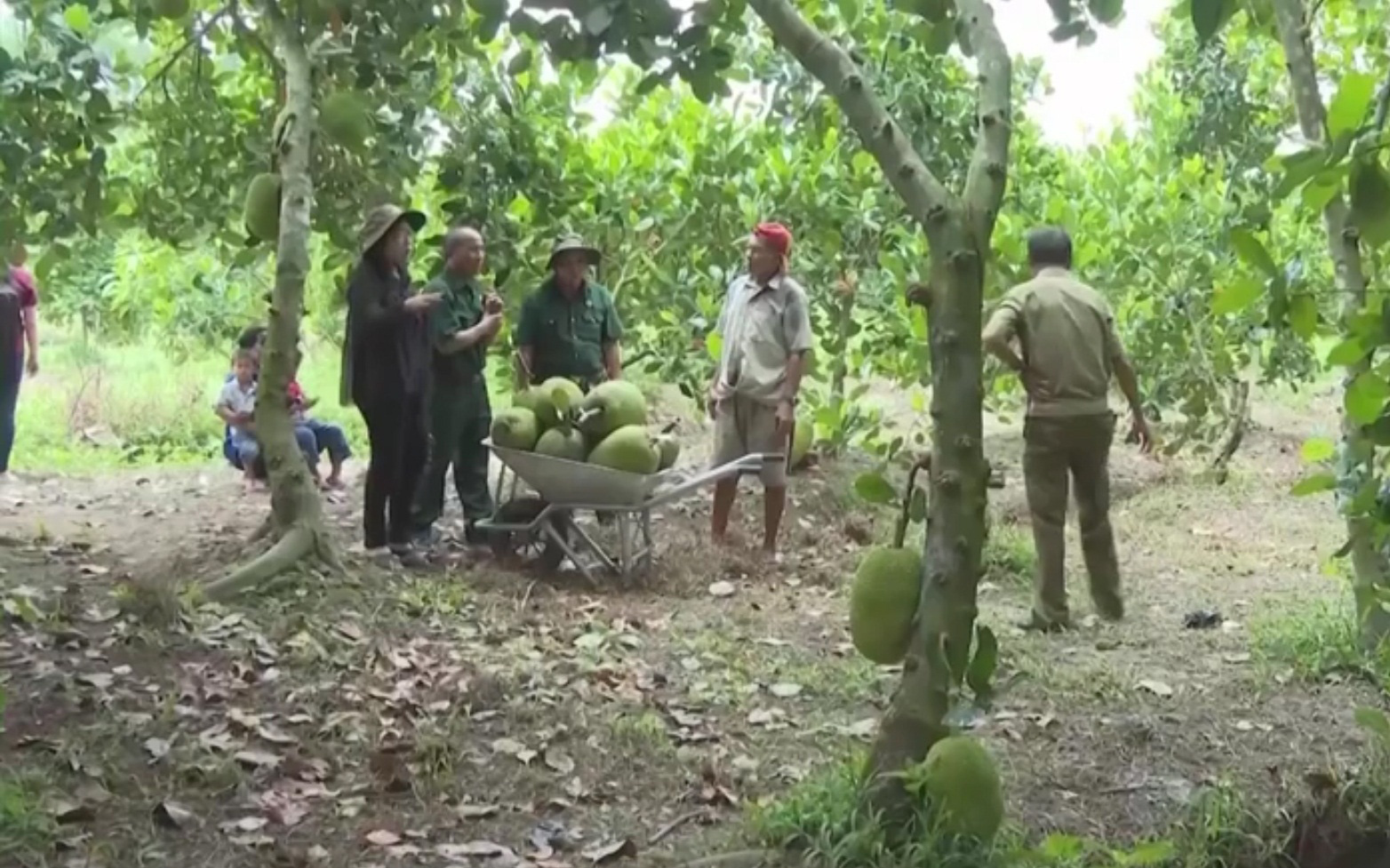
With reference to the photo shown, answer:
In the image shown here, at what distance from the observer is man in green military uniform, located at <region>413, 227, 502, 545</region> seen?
19.6ft

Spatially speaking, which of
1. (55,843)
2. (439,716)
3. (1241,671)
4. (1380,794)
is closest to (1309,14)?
(1241,671)

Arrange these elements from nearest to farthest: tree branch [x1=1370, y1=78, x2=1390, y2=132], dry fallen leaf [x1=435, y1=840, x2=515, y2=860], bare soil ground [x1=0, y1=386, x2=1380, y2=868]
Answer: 1. tree branch [x1=1370, y1=78, x2=1390, y2=132]
2. dry fallen leaf [x1=435, y1=840, x2=515, y2=860]
3. bare soil ground [x1=0, y1=386, x2=1380, y2=868]

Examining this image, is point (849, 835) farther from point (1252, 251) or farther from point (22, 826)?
point (22, 826)

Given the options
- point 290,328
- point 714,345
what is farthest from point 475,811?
point 714,345

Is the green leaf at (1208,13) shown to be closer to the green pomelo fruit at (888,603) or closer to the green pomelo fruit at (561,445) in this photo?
the green pomelo fruit at (888,603)

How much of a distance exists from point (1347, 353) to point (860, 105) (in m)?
1.22

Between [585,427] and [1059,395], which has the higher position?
[1059,395]

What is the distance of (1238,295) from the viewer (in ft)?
7.24

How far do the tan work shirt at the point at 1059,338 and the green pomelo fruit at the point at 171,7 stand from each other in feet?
9.49

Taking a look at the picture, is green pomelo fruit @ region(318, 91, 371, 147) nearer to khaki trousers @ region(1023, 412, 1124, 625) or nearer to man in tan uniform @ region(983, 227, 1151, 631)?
man in tan uniform @ region(983, 227, 1151, 631)

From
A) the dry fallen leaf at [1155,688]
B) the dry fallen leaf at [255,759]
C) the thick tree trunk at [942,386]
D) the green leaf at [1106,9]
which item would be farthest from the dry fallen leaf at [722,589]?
the green leaf at [1106,9]

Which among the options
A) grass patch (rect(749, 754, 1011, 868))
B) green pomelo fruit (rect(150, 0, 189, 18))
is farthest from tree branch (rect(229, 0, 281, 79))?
grass patch (rect(749, 754, 1011, 868))

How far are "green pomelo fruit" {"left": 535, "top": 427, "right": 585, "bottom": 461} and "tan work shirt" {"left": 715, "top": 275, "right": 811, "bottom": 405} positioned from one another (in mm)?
1017

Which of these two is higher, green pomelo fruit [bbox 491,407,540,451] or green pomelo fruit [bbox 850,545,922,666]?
green pomelo fruit [bbox 491,407,540,451]
